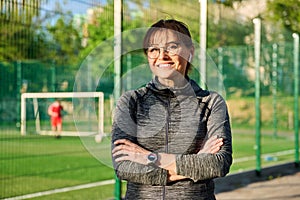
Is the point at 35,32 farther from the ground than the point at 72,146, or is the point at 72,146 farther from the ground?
the point at 35,32

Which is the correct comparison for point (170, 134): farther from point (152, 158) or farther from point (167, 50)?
point (167, 50)

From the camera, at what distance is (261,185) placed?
10.2 meters

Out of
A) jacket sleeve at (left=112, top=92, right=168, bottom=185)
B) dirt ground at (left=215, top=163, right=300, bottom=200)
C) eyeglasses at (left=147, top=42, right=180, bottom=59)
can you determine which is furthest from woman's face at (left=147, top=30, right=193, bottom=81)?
dirt ground at (left=215, top=163, right=300, bottom=200)

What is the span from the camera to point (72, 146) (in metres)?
14.4

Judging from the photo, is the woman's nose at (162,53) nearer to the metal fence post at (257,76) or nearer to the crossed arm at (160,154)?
the crossed arm at (160,154)

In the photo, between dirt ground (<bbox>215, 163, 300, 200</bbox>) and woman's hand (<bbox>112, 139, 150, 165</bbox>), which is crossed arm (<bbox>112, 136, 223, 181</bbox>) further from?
dirt ground (<bbox>215, 163, 300, 200</bbox>)

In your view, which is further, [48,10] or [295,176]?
[295,176]

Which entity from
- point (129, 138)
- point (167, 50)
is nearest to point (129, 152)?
point (129, 138)

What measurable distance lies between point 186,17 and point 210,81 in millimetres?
1328

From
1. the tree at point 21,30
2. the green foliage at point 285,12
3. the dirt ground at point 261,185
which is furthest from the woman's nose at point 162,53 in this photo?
the green foliage at point 285,12

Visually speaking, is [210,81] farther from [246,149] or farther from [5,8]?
[246,149]

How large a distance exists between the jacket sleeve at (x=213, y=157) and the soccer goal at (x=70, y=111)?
61 centimetres


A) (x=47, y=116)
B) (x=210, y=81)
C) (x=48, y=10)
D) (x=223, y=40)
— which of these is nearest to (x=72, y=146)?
(x=47, y=116)

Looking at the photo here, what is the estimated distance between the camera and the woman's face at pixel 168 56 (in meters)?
2.50
